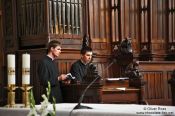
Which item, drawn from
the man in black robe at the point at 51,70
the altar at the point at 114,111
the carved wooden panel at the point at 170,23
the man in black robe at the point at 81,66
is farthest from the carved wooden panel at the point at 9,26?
the altar at the point at 114,111

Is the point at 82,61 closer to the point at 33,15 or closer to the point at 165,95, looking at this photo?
the point at 33,15

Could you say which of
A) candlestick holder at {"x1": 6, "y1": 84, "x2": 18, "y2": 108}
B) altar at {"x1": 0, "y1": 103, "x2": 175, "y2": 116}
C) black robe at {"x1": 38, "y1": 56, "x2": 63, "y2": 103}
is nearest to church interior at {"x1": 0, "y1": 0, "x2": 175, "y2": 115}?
black robe at {"x1": 38, "y1": 56, "x2": 63, "y2": 103}

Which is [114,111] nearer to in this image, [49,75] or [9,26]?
[49,75]

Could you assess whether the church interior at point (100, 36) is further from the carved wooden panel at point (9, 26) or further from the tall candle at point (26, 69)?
the tall candle at point (26, 69)

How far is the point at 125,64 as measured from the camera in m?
9.56

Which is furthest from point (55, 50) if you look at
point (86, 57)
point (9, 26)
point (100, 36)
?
point (100, 36)

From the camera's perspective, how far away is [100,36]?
32.7ft

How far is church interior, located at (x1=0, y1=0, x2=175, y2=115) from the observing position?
29.2 feet

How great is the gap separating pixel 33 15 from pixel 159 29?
10.6ft

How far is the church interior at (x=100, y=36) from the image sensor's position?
889 cm

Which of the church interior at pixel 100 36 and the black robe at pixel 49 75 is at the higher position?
the church interior at pixel 100 36

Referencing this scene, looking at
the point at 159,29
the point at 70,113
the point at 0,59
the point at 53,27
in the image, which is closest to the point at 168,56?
the point at 159,29

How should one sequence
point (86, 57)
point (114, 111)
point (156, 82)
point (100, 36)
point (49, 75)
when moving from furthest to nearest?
point (100, 36)
point (156, 82)
point (86, 57)
point (49, 75)
point (114, 111)

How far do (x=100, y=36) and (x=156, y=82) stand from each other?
158 centimetres
